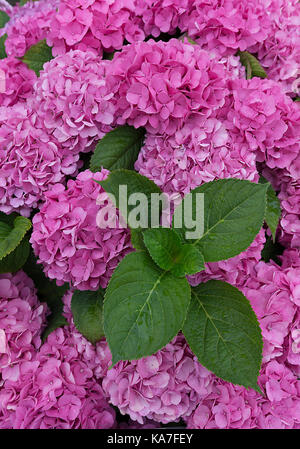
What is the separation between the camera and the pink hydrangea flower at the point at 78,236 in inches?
30.8

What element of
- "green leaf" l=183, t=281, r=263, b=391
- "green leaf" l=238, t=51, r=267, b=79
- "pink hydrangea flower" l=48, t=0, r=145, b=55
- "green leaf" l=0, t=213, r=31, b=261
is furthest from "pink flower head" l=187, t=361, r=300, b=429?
"pink hydrangea flower" l=48, t=0, r=145, b=55

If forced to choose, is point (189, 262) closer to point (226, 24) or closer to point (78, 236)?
point (78, 236)

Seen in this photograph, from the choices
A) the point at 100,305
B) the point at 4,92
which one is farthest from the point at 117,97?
the point at 100,305

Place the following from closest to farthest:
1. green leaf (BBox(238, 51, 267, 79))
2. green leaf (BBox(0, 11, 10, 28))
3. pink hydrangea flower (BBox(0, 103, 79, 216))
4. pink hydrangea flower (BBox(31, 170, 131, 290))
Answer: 1. pink hydrangea flower (BBox(31, 170, 131, 290))
2. pink hydrangea flower (BBox(0, 103, 79, 216))
3. green leaf (BBox(238, 51, 267, 79))
4. green leaf (BBox(0, 11, 10, 28))

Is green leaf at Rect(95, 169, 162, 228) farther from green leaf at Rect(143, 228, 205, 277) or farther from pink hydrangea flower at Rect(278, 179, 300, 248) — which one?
pink hydrangea flower at Rect(278, 179, 300, 248)

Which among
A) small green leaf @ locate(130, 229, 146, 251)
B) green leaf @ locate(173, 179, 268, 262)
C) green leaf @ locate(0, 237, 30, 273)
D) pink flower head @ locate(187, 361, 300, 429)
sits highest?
green leaf @ locate(173, 179, 268, 262)

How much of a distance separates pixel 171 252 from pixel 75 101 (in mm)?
347

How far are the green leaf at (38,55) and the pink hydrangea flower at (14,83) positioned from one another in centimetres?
2

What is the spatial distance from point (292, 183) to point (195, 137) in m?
0.24

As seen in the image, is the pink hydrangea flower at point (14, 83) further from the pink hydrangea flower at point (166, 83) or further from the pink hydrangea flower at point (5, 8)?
the pink hydrangea flower at point (5, 8)

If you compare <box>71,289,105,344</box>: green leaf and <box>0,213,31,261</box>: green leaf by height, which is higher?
<box>0,213,31,261</box>: green leaf

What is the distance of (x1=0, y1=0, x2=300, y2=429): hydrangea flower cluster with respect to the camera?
0.81 metres

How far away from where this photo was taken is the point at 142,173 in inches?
34.7
